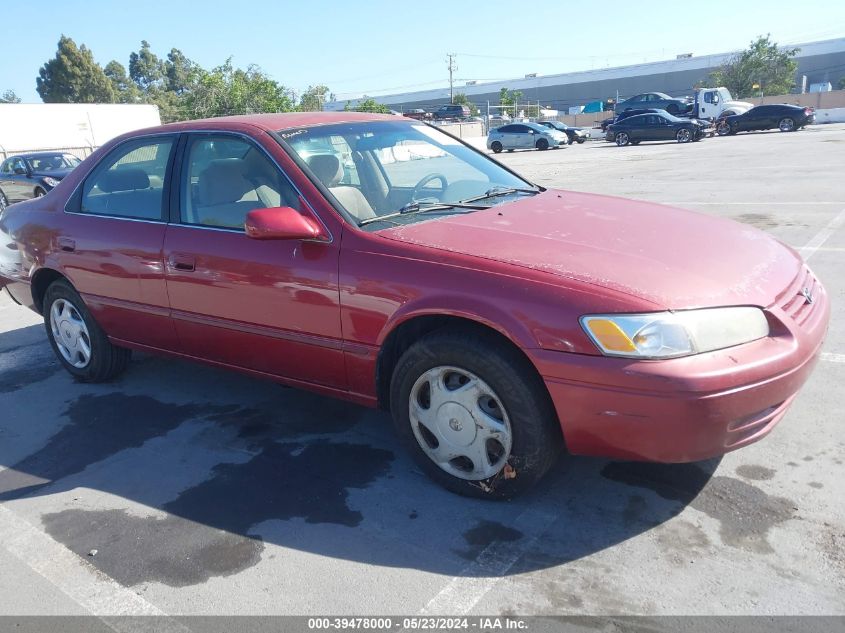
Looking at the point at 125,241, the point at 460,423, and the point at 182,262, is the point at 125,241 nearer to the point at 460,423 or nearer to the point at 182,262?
the point at 182,262

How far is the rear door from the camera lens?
406 cm

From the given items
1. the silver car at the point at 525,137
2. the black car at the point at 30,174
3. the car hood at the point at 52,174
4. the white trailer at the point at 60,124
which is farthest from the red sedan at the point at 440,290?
the white trailer at the point at 60,124

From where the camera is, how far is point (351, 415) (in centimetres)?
407

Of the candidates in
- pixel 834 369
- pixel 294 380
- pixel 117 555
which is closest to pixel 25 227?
pixel 294 380

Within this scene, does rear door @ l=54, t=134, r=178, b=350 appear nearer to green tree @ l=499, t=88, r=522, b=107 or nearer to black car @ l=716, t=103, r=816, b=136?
black car @ l=716, t=103, r=816, b=136

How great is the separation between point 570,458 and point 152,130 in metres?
3.16

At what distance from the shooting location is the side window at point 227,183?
3.62 meters

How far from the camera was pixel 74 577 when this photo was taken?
276cm

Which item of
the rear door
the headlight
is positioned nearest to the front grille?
the headlight

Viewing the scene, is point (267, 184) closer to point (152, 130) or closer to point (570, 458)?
point (152, 130)

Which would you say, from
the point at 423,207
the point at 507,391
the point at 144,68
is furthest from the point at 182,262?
the point at 144,68

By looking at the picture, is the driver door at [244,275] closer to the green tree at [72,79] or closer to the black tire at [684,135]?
the black tire at [684,135]

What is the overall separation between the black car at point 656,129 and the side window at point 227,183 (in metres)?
29.2

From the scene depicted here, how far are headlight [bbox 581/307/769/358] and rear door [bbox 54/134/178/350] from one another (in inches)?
102
